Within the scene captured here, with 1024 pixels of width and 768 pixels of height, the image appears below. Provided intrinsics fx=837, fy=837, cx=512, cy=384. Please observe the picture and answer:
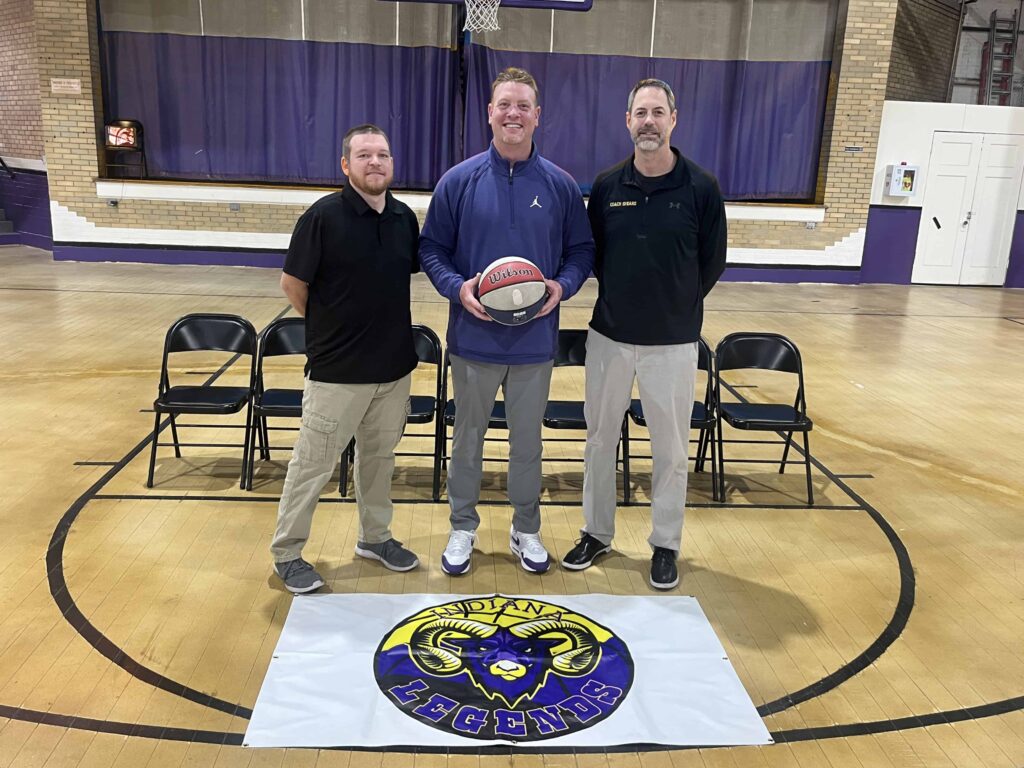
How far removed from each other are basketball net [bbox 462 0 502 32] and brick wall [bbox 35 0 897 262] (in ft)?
13.5

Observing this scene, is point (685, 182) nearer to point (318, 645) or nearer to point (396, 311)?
point (396, 311)

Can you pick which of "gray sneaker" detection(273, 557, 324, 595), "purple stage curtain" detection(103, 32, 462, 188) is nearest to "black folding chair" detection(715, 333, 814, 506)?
"gray sneaker" detection(273, 557, 324, 595)

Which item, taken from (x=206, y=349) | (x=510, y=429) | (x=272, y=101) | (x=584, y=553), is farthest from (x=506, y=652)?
(x=272, y=101)

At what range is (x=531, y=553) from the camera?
3662 millimetres

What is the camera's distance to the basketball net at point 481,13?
948 cm

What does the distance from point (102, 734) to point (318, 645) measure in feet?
2.41

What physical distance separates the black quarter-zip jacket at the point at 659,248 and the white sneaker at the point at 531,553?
974 millimetres

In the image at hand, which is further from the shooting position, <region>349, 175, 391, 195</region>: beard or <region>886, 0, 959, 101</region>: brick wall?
<region>886, 0, 959, 101</region>: brick wall

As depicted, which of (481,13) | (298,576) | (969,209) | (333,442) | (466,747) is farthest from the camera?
(969,209)

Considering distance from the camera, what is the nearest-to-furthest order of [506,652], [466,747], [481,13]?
1. [466,747]
2. [506,652]
3. [481,13]

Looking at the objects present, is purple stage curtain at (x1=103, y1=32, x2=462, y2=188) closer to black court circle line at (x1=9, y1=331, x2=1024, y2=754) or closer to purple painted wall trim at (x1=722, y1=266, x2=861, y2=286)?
purple painted wall trim at (x1=722, y1=266, x2=861, y2=286)

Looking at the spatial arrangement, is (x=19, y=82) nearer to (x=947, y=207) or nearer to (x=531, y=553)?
(x=531, y=553)

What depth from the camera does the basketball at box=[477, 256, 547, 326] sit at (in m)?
3.17

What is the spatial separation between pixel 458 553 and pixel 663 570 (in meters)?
0.88
